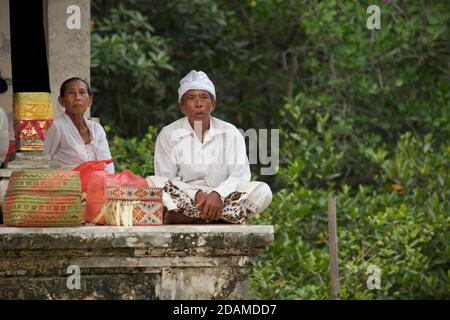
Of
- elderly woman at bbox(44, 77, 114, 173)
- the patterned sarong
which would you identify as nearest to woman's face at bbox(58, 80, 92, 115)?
elderly woman at bbox(44, 77, 114, 173)

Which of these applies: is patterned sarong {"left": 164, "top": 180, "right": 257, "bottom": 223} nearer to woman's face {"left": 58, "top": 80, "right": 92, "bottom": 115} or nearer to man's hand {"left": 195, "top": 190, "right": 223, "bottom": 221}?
man's hand {"left": 195, "top": 190, "right": 223, "bottom": 221}

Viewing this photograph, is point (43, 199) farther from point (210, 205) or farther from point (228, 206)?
point (228, 206)

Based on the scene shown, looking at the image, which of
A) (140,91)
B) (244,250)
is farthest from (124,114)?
(244,250)

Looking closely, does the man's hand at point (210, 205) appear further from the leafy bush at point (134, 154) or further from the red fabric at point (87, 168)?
the leafy bush at point (134, 154)

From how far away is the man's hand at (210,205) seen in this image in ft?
23.2

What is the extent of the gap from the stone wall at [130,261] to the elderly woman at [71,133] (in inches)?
47.4

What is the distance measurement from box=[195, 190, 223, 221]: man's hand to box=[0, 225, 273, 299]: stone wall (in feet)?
1.25

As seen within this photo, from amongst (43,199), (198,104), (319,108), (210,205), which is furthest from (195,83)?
(319,108)

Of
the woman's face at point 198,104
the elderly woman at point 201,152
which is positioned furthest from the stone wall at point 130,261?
the woman's face at point 198,104

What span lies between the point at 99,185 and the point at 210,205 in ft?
1.97

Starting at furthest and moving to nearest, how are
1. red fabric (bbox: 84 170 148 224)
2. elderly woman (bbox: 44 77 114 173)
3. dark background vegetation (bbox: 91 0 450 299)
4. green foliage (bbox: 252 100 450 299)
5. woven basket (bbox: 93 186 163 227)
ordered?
1. dark background vegetation (bbox: 91 0 450 299)
2. green foliage (bbox: 252 100 450 299)
3. elderly woman (bbox: 44 77 114 173)
4. red fabric (bbox: 84 170 148 224)
5. woven basket (bbox: 93 186 163 227)

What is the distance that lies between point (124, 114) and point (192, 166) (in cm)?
555

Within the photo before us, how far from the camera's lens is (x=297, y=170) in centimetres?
1070

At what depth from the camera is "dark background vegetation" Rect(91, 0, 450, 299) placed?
1052 cm
